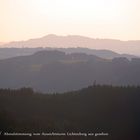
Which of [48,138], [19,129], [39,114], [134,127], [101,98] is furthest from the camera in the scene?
[101,98]

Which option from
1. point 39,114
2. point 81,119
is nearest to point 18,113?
point 39,114

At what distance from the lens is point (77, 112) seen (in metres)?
66.4

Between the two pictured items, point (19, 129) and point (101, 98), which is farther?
point (101, 98)

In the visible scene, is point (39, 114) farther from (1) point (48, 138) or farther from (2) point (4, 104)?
(1) point (48, 138)

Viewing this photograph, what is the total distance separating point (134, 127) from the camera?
2247 inches

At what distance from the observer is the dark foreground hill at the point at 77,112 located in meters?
50.4

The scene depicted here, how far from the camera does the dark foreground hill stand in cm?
5044

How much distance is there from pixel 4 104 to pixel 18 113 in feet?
17.0

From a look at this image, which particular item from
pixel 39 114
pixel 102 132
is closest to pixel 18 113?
pixel 39 114

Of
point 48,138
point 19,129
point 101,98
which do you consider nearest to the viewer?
point 48,138

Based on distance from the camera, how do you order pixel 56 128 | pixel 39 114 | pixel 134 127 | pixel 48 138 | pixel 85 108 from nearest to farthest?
pixel 48 138
pixel 56 128
pixel 134 127
pixel 39 114
pixel 85 108

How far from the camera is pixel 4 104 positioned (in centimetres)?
6431

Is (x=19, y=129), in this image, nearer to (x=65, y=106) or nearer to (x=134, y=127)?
(x=134, y=127)

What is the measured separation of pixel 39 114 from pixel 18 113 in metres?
3.38
